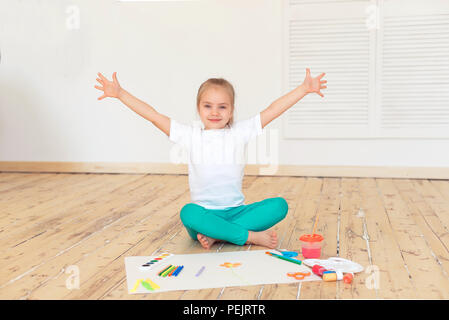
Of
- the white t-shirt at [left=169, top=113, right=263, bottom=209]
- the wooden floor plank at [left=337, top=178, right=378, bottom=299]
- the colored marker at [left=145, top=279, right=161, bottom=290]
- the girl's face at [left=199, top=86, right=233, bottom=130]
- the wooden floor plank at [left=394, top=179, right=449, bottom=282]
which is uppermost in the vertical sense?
the girl's face at [left=199, top=86, right=233, bottom=130]

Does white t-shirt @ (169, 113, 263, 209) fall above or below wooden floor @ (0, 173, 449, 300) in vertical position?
above

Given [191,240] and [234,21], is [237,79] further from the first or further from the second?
[191,240]

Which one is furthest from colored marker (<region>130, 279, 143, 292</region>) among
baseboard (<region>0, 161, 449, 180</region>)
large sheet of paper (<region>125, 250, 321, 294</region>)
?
baseboard (<region>0, 161, 449, 180</region>)

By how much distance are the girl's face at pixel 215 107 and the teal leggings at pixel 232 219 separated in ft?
0.90

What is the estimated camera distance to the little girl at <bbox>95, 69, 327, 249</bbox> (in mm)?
1639

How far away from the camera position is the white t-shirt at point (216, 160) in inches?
65.1

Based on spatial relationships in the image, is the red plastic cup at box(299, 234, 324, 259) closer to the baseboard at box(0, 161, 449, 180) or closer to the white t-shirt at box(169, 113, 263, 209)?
the white t-shirt at box(169, 113, 263, 209)

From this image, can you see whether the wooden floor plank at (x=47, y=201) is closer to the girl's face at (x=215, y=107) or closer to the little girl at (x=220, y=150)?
the little girl at (x=220, y=150)

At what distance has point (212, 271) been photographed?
1.36 metres

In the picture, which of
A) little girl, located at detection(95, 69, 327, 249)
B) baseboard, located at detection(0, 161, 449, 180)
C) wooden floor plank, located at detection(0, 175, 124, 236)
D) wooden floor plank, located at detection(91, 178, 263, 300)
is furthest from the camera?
baseboard, located at detection(0, 161, 449, 180)

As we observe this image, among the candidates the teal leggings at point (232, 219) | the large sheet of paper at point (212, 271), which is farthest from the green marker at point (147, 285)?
the teal leggings at point (232, 219)

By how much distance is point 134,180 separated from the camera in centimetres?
294

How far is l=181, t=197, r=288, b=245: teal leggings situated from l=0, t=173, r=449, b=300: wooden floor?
0.16 feet

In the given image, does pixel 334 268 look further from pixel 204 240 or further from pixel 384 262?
pixel 204 240
